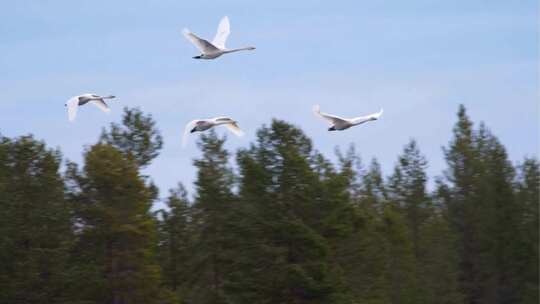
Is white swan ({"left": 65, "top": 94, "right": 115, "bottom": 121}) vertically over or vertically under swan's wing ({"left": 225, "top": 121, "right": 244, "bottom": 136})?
over

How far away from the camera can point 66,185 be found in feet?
233

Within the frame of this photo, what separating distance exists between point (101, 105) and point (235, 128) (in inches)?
273

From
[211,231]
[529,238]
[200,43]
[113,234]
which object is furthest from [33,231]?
[529,238]

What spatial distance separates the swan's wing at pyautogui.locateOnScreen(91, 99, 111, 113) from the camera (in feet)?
188

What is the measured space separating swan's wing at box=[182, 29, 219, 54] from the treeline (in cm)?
1361

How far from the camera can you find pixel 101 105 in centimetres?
5788

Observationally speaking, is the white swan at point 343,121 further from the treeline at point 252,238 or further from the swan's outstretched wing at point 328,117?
the treeline at point 252,238

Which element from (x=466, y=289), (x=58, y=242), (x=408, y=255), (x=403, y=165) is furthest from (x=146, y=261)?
(x=403, y=165)

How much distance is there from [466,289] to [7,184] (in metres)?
25.8

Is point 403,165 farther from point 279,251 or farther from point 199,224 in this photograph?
point 279,251

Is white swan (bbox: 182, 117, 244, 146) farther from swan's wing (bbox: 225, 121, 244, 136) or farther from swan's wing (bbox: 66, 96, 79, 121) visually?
swan's wing (bbox: 66, 96, 79, 121)

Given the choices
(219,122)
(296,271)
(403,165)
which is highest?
(403,165)

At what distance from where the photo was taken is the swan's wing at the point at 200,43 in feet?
163

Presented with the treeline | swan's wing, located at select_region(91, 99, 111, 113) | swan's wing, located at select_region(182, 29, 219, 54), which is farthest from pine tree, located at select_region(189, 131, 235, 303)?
swan's wing, located at select_region(182, 29, 219, 54)
